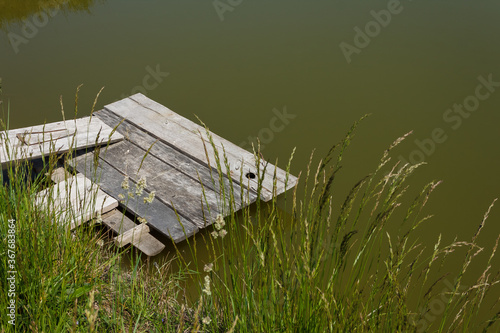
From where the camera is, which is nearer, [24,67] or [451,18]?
[24,67]

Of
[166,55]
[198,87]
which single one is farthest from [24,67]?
[198,87]

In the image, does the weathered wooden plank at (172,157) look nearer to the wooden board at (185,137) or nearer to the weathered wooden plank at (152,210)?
the wooden board at (185,137)

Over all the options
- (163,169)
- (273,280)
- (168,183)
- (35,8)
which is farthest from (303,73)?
(273,280)

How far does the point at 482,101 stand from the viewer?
16.9ft

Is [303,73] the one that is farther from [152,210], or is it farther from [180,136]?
[152,210]

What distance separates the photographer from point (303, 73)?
224 inches

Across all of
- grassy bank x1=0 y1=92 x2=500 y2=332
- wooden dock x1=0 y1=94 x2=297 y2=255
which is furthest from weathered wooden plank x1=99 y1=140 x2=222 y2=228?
grassy bank x1=0 y1=92 x2=500 y2=332

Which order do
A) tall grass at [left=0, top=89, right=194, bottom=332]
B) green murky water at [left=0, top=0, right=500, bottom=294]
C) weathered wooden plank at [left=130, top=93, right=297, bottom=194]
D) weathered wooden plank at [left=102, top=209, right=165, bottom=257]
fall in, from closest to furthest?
tall grass at [left=0, top=89, right=194, bottom=332]
weathered wooden plank at [left=102, top=209, right=165, bottom=257]
weathered wooden plank at [left=130, top=93, right=297, bottom=194]
green murky water at [left=0, top=0, right=500, bottom=294]

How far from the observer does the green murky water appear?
15.0 ft

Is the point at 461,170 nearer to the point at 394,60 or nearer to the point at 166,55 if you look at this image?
the point at 394,60

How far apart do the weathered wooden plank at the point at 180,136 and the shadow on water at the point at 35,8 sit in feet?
9.06

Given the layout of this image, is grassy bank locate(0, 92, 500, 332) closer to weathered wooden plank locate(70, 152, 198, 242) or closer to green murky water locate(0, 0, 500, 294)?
→ weathered wooden plank locate(70, 152, 198, 242)

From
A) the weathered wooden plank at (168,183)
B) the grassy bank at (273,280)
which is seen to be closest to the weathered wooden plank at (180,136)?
the weathered wooden plank at (168,183)

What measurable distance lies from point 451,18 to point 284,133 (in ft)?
9.52
